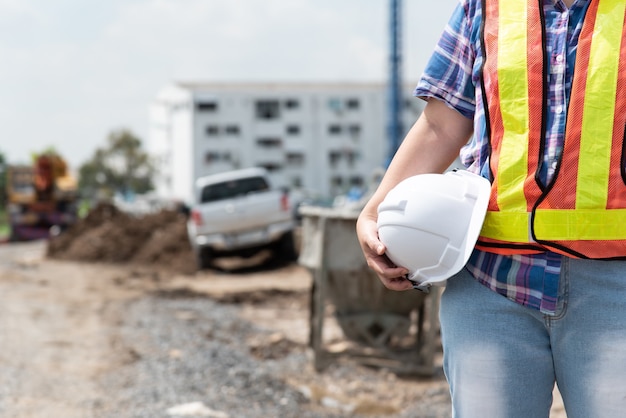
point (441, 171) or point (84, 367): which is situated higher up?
point (441, 171)

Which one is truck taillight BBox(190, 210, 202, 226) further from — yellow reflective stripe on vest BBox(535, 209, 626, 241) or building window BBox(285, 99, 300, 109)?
building window BBox(285, 99, 300, 109)

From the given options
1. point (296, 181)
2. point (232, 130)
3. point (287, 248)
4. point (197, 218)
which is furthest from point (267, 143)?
point (197, 218)

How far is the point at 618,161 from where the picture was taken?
66.2 inches

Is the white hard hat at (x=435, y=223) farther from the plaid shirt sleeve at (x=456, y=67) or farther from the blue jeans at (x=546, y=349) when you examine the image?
the plaid shirt sleeve at (x=456, y=67)

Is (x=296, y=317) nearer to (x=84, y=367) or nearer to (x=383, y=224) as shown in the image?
(x=84, y=367)

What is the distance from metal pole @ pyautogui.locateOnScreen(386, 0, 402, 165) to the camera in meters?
46.8

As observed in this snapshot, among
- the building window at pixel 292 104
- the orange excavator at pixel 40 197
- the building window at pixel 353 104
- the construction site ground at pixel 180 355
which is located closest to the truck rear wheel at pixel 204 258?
the construction site ground at pixel 180 355

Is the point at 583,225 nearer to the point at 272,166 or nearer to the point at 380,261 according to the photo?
the point at 380,261

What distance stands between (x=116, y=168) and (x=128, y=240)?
66.7 meters

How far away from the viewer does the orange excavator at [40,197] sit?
94.3 ft

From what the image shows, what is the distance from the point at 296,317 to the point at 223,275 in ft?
19.5

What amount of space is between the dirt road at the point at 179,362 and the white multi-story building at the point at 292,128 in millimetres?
66805

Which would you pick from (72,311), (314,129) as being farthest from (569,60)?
(314,129)

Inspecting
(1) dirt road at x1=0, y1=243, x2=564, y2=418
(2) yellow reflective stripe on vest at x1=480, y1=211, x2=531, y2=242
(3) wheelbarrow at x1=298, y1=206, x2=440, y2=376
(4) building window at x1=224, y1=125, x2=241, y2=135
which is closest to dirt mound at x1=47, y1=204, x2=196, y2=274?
(1) dirt road at x1=0, y1=243, x2=564, y2=418
